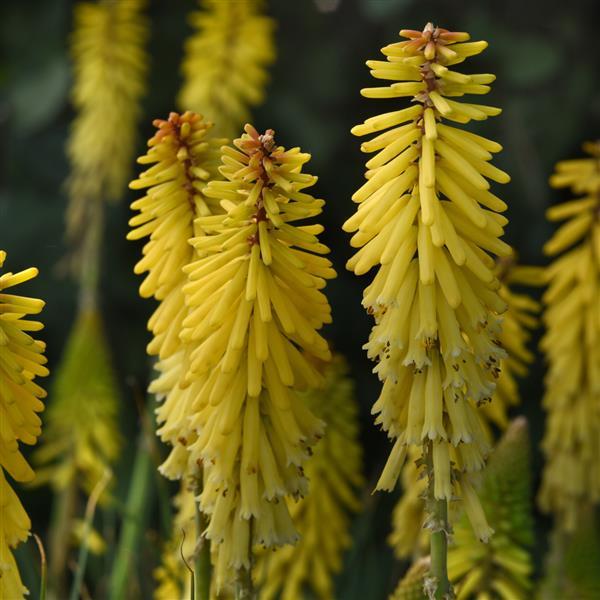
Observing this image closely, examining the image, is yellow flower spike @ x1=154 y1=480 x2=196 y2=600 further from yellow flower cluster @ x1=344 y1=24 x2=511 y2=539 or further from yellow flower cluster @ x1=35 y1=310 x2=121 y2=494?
yellow flower cluster @ x1=35 y1=310 x2=121 y2=494

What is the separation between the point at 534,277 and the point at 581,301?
0.28 meters

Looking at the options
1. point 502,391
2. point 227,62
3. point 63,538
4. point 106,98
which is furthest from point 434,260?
point 106,98

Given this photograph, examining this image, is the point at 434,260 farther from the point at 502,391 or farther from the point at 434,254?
the point at 502,391

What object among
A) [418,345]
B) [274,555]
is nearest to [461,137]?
[418,345]

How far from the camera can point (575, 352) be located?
13.7 feet

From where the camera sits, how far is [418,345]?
248 centimetres

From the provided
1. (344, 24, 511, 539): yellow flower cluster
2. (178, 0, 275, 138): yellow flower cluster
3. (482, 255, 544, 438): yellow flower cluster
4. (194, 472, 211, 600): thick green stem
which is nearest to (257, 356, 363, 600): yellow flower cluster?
(482, 255, 544, 438): yellow flower cluster

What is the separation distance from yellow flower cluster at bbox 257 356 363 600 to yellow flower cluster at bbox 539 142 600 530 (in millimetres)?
861

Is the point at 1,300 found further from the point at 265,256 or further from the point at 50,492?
the point at 50,492

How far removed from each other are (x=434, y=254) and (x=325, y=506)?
5.08 feet

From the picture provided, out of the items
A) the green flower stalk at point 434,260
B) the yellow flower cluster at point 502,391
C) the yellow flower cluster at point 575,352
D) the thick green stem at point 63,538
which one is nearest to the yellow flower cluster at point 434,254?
the green flower stalk at point 434,260

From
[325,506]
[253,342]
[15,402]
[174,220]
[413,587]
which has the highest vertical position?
[174,220]

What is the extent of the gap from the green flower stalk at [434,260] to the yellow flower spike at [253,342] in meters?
0.16

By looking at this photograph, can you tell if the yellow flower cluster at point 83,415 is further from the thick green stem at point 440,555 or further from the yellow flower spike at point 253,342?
the thick green stem at point 440,555
